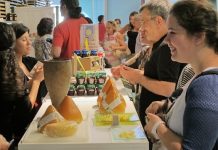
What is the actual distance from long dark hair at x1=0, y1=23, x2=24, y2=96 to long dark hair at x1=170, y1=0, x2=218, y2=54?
3.73 ft

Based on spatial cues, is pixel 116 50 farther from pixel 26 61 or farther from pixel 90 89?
pixel 90 89

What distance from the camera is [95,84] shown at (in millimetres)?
2271

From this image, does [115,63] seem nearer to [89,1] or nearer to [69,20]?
[69,20]

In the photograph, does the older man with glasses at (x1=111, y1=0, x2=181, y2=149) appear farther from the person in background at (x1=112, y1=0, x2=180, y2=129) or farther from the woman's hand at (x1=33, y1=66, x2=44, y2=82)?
the woman's hand at (x1=33, y1=66, x2=44, y2=82)

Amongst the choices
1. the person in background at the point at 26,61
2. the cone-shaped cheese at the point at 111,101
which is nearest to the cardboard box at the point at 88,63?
the person in background at the point at 26,61

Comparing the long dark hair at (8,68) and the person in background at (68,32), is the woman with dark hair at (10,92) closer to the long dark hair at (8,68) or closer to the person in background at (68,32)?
the long dark hair at (8,68)

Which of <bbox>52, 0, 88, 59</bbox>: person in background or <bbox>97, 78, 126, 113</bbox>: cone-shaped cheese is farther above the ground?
<bbox>52, 0, 88, 59</bbox>: person in background

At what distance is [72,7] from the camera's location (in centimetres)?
348

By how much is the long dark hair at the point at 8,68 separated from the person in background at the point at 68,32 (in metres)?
1.44

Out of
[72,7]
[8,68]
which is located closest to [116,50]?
[72,7]

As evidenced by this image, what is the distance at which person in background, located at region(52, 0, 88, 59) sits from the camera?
343 centimetres

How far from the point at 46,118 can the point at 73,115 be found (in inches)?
6.7

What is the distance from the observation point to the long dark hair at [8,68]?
1873 mm

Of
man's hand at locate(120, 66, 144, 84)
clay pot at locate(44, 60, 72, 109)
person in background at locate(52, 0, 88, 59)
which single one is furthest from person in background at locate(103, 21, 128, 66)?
clay pot at locate(44, 60, 72, 109)
